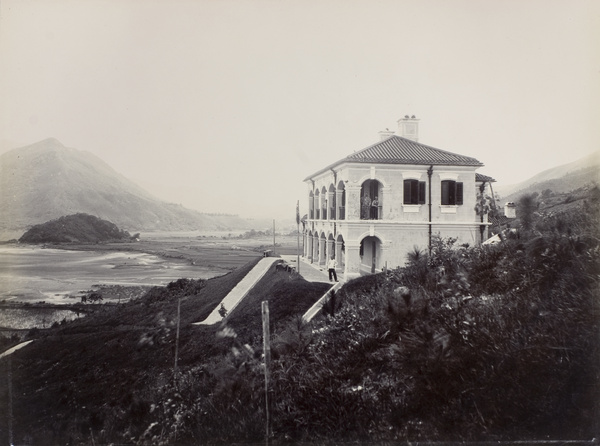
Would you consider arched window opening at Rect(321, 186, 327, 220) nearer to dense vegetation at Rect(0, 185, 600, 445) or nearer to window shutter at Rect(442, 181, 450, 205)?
window shutter at Rect(442, 181, 450, 205)

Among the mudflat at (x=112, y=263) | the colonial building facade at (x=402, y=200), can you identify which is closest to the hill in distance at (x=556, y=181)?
the colonial building facade at (x=402, y=200)

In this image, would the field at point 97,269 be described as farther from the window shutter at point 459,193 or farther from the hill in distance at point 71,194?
the window shutter at point 459,193

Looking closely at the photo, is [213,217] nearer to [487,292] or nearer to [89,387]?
[89,387]

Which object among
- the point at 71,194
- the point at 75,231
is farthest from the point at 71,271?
Answer: the point at 71,194

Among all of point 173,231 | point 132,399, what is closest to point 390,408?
point 132,399

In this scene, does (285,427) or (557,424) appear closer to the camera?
(557,424)
